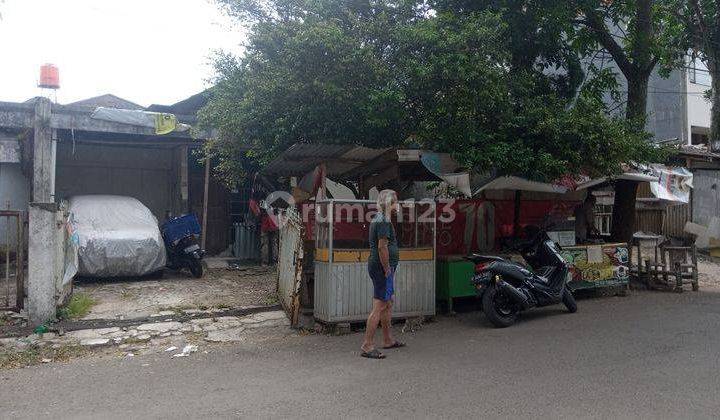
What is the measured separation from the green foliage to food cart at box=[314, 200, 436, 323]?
115 cm

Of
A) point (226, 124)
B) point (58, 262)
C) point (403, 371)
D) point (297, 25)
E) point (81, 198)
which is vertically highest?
point (297, 25)

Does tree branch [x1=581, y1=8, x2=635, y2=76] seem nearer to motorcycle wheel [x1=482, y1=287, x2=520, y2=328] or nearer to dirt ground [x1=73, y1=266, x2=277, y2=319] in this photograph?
motorcycle wheel [x1=482, y1=287, x2=520, y2=328]

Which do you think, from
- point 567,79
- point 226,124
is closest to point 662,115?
point 567,79

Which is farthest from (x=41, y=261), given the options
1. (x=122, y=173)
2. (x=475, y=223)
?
(x=122, y=173)

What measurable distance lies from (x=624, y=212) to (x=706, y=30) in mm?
3926

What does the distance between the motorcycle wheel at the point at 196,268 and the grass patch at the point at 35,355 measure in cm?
422

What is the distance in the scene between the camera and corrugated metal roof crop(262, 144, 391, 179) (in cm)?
757

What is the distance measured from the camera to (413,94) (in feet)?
24.4

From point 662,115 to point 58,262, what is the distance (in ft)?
64.8

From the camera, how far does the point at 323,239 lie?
23.6ft

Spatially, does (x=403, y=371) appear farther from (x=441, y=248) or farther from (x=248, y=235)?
(x=248, y=235)

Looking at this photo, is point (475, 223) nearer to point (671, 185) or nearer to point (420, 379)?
point (420, 379)

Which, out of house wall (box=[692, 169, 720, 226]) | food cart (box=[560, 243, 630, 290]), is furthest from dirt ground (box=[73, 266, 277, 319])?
house wall (box=[692, 169, 720, 226])

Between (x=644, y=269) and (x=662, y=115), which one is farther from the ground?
(x=662, y=115)
